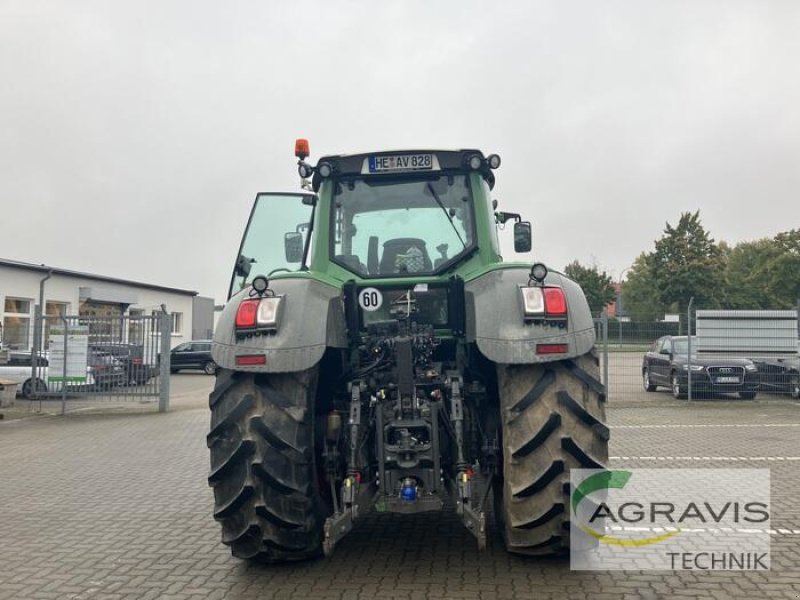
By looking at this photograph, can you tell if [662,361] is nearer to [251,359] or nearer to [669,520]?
[669,520]

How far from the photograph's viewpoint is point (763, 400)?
1511 centimetres

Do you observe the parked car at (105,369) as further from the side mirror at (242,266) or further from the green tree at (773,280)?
the green tree at (773,280)

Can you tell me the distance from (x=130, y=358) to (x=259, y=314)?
39.1 ft

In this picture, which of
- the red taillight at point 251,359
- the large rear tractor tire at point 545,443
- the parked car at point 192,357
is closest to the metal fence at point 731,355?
the large rear tractor tire at point 545,443

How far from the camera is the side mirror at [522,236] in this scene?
5953 mm

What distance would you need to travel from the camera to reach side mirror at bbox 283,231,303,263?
5.70 m

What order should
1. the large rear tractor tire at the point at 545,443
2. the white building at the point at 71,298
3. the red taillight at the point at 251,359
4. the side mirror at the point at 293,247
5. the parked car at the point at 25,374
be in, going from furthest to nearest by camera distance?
the white building at the point at 71,298, the parked car at the point at 25,374, the side mirror at the point at 293,247, the red taillight at the point at 251,359, the large rear tractor tire at the point at 545,443

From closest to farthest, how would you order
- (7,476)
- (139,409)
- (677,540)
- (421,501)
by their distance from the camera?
(421,501) < (677,540) < (7,476) < (139,409)

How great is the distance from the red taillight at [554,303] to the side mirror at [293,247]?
241 centimetres

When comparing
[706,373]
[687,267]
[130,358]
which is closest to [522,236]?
[706,373]

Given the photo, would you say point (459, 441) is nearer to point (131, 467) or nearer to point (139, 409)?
point (131, 467)

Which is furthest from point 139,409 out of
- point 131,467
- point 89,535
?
point 89,535

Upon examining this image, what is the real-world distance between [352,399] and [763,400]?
13822mm

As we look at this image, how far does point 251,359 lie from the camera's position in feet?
13.1
